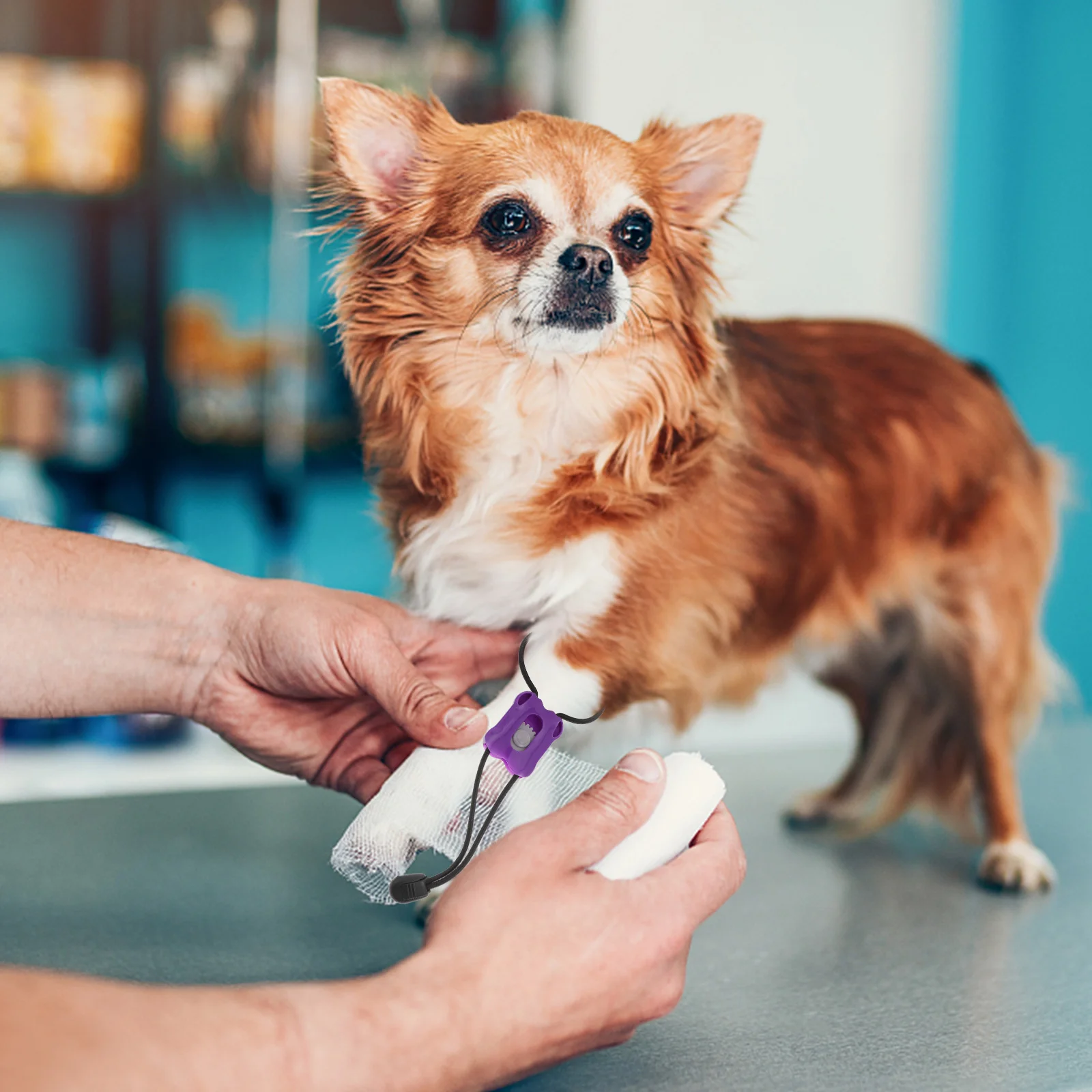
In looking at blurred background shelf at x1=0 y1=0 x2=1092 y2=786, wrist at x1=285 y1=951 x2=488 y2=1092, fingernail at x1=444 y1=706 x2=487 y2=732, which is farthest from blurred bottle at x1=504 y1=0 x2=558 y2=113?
wrist at x1=285 y1=951 x2=488 y2=1092

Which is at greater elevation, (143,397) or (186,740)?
(143,397)

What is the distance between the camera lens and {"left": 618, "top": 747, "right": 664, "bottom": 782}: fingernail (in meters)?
0.70

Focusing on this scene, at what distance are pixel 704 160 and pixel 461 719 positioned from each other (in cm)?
44

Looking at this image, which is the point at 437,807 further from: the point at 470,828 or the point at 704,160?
the point at 704,160

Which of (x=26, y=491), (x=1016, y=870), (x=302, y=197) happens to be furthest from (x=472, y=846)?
(x=302, y=197)

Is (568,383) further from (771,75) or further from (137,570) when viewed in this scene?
(771,75)

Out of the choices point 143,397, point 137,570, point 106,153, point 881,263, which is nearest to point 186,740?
point 143,397

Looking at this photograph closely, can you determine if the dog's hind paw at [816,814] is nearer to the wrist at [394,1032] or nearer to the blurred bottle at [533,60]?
the wrist at [394,1032]

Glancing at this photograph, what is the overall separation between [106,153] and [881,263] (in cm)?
194

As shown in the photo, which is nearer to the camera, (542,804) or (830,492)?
(542,804)

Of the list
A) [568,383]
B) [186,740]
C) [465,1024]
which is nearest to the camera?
[465,1024]

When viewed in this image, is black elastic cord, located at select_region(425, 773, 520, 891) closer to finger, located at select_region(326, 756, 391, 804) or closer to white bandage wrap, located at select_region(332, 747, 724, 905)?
white bandage wrap, located at select_region(332, 747, 724, 905)

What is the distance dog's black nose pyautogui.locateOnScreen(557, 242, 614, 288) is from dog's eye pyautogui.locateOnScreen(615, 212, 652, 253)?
4 cm

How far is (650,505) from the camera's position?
95 centimetres
